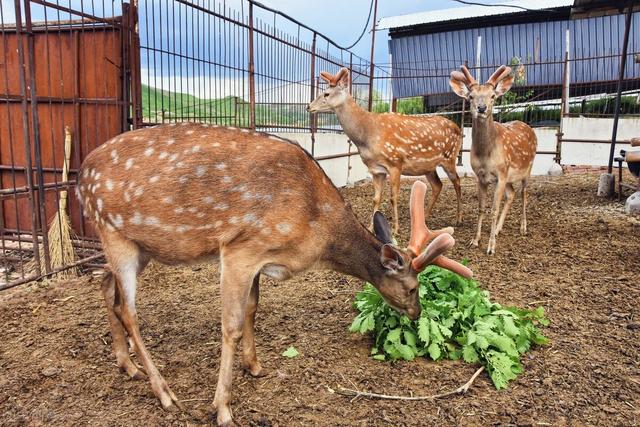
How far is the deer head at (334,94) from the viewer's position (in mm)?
7695

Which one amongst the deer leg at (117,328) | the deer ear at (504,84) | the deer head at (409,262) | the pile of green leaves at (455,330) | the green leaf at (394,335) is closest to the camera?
the deer head at (409,262)

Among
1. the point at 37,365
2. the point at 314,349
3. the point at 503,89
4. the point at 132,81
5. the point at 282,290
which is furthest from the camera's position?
Answer: the point at 503,89

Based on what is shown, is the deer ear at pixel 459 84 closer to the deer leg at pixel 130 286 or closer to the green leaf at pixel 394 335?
the green leaf at pixel 394 335

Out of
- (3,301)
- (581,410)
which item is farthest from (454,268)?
(3,301)

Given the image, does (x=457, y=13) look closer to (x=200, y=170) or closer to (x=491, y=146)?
(x=491, y=146)

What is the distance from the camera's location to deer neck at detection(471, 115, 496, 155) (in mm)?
6223

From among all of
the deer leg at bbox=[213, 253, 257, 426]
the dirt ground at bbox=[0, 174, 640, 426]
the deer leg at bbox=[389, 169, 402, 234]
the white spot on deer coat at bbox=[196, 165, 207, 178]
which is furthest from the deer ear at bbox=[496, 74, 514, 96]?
the deer leg at bbox=[213, 253, 257, 426]

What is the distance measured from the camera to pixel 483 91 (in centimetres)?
614

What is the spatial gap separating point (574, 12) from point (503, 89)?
3.59 meters

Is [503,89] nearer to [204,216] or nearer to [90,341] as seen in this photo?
[204,216]

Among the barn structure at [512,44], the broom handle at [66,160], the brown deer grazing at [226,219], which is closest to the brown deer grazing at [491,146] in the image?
the brown deer grazing at [226,219]

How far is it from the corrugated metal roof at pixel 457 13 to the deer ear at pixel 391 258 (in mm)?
16872

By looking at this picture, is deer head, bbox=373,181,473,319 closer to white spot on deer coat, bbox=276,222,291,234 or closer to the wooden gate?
white spot on deer coat, bbox=276,222,291,234

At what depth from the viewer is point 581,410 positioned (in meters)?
2.88
